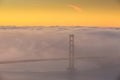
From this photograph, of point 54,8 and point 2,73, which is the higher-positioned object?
point 54,8

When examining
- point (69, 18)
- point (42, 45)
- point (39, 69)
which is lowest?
point (39, 69)

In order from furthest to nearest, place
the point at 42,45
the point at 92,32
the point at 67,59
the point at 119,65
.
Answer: the point at 42,45, the point at 119,65, the point at 67,59, the point at 92,32

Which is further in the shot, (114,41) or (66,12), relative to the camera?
(114,41)

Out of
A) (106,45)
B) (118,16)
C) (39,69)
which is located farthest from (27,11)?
(106,45)

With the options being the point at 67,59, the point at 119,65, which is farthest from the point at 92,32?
the point at 119,65

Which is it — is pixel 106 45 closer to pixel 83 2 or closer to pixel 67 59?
pixel 67 59

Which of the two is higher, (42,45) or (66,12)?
(66,12)

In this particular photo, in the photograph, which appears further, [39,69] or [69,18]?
[39,69]

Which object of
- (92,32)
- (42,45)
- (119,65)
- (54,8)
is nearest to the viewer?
(54,8)

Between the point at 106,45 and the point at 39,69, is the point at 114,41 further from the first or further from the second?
the point at 39,69
